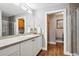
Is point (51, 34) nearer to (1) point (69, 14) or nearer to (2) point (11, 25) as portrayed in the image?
(1) point (69, 14)

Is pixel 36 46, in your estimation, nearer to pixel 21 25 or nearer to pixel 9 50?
pixel 21 25

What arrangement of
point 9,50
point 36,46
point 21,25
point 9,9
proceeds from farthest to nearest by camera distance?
point 36,46
point 21,25
point 9,9
point 9,50

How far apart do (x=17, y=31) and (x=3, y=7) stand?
605 mm

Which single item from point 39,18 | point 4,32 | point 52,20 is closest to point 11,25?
point 4,32

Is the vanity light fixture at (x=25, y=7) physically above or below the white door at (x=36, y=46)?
above

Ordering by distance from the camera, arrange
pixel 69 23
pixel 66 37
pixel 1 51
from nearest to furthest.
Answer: pixel 1 51
pixel 69 23
pixel 66 37

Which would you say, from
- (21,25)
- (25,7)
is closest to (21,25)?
(21,25)

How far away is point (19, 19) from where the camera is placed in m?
2.13

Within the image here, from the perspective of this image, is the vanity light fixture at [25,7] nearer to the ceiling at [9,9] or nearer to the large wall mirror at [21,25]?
the ceiling at [9,9]

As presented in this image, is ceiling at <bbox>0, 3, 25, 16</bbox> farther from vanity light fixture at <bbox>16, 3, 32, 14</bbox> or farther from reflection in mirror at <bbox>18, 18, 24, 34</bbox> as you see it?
reflection in mirror at <bbox>18, 18, 24, 34</bbox>

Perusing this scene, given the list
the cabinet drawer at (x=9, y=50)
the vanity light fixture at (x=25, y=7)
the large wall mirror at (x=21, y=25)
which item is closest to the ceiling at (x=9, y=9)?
the vanity light fixture at (x=25, y=7)

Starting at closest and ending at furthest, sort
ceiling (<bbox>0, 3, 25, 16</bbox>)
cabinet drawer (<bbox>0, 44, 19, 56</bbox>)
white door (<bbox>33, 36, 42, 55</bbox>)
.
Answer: cabinet drawer (<bbox>0, 44, 19, 56</bbox>) → ceiling (<bbox>0, 3, 25, 16</bbox>) → white door (<bbox>33, 36, 42, 55</bbox>)

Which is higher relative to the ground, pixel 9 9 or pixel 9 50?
pixel 9 9

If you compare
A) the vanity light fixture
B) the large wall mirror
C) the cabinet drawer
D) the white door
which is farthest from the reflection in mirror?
the cabinet drawer
